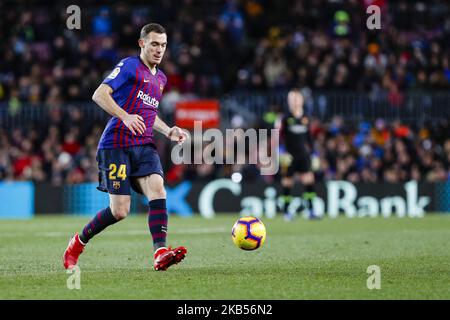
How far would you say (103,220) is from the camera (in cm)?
840

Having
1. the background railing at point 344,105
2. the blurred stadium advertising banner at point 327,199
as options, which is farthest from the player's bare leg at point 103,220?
the background railing at point 344,105

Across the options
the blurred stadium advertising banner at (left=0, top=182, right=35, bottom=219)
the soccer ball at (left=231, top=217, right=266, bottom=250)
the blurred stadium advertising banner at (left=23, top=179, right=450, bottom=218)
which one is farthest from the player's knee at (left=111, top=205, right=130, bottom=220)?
the blurred stadium advertising banner at (left=0, top=182, right=35, bottom=219)

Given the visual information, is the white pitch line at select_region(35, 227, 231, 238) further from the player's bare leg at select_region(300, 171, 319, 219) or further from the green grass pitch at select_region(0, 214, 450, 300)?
the player's bare leg at select_region(300, 171, 319, 219)

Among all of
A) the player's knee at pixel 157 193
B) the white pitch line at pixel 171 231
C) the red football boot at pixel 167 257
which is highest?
the player's knee at pixel 157 193

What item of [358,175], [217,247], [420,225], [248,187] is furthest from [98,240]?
[358,175]

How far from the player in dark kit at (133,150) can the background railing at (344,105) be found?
13.4 meters

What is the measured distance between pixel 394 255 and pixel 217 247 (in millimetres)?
2198

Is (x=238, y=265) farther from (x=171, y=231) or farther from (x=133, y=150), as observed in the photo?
(x=171, y=231)

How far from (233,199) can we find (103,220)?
11.8m

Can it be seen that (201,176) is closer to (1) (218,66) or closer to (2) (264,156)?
(2) (264,156)

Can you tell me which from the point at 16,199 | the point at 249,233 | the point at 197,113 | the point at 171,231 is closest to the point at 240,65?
the point at 197,113

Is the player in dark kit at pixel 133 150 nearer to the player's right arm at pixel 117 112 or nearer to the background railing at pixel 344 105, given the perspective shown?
the player's right arm at pixel 117 112

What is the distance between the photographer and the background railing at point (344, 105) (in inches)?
867

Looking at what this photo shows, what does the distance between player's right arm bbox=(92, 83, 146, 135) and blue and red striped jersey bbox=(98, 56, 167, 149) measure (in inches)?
5.5
